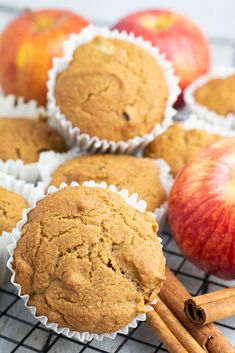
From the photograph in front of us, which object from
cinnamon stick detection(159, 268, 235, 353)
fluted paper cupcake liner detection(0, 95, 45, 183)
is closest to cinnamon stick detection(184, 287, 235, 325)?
cinnamon stick detection(159, 268, 235, 353)

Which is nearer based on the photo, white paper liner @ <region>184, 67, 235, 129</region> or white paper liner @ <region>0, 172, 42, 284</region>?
white paper liner @ <region>0, 172, 42, 284</region>

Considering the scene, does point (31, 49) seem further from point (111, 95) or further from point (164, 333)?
point (164, 333)

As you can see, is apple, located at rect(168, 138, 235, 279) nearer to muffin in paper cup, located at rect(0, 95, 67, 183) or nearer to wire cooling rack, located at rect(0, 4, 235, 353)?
wire cooling rack, located at rect(0, 4, 235, 353)

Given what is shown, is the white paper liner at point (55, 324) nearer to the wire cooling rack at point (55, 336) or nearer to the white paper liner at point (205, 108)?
the wire cooling rack at point (55, 336)

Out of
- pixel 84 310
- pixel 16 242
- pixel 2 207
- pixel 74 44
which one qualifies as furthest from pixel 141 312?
pixel 74 44

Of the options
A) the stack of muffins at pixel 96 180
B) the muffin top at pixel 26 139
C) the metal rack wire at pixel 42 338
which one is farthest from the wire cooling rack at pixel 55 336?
the muffin top at pixel 26 139

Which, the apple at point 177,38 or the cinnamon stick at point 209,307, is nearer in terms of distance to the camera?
the cinnamon stick at point 209,307

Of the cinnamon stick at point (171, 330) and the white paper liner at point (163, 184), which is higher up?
the white paper liner at point (163, 184)
